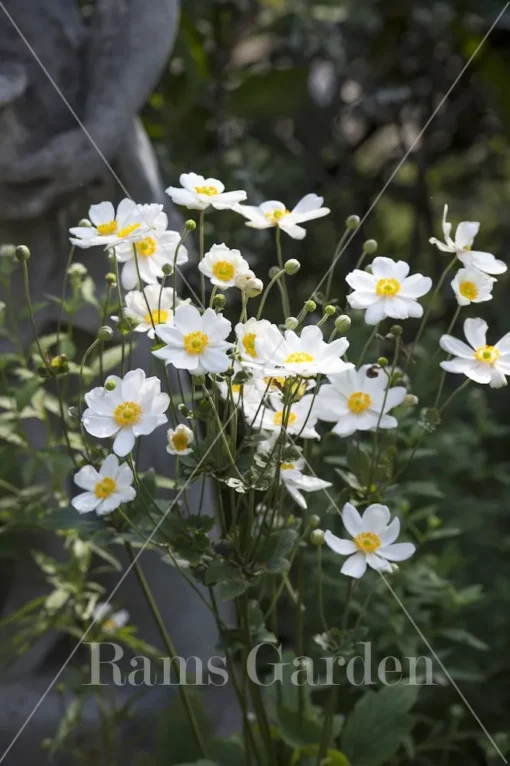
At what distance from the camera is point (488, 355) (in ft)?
2.13

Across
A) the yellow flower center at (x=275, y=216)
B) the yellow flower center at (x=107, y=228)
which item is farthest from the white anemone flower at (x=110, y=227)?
the yellow flower center at (x=275, y=216)

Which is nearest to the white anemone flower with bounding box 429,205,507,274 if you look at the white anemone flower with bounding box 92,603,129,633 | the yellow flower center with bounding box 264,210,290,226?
the yellow flower center with bounding box 264,210,290,226

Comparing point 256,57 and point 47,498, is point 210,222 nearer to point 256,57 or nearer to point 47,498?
point 256,57

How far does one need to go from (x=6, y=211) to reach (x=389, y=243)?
883mm

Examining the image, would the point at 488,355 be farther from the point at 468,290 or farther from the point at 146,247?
the point at 146,247

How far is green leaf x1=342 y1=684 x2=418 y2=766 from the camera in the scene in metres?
0.79

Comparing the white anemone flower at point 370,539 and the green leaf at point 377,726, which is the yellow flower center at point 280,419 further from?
the green leaf at point 377,726

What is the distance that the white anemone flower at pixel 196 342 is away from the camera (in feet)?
1.86

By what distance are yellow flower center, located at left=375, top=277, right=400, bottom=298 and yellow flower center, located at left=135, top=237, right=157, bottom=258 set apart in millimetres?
153

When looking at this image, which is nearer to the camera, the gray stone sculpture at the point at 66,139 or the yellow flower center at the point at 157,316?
the yellow flower center at the point at 157,316

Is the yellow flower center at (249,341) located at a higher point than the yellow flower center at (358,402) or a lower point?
higher

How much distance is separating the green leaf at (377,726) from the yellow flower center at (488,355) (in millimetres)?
307

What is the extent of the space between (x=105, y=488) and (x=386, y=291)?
0.22 m

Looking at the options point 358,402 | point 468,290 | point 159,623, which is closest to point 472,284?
point 468,290
